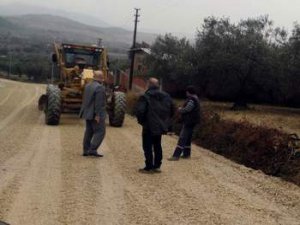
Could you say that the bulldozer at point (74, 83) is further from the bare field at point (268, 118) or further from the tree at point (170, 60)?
the tree at point (170, 60)

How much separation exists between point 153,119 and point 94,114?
214 cm

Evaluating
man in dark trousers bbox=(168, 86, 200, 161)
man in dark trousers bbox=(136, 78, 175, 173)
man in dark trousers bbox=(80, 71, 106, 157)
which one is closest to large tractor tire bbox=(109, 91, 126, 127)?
man in dark trousers bbox=(168, 86, 200, 161)

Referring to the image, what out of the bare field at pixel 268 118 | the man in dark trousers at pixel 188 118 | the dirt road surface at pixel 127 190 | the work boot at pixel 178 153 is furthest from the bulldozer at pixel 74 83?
the work boot at pixel 178 153

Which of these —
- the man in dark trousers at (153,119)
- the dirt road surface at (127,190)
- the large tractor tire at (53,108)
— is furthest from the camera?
the large tractor tire at (53,108)

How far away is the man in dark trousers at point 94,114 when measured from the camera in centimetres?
1311

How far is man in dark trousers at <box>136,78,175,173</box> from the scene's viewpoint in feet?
37.4

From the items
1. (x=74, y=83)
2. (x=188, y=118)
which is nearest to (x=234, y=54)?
(x=74, y=83)

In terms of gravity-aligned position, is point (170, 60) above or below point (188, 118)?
above

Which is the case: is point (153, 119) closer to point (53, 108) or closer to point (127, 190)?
point (127, 190)

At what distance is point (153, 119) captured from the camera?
11398mm

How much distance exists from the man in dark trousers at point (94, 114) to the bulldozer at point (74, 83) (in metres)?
6.42

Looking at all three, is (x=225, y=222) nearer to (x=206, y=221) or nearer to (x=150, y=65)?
(x=206, y=221)

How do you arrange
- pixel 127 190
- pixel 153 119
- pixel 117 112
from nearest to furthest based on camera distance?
1. pixel 127 190
2. pixel 153 119
3. pixel 117 112

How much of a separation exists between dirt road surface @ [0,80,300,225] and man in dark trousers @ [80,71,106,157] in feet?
1.18
